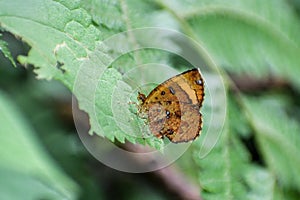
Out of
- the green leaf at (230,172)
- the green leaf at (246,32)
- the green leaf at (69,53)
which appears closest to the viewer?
the green leaf at (69,53)

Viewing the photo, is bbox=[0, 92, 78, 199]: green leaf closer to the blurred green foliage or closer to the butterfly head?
the blurred green foliage

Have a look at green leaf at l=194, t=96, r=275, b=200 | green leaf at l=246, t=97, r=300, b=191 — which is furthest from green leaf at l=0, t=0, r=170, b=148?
green leaf at l=246, t=97, r=300, b=191

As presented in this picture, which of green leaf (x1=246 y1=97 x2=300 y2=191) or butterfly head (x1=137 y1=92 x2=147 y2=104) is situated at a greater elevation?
green leaf (x1=246 y1=97 x2=300 y2=191)

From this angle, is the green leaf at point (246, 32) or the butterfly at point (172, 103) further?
the green leaf at point (246, 32)

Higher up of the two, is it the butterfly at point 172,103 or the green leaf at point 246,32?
the green leaf at point 246,32

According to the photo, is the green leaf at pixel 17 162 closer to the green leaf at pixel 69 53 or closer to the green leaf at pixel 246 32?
the green leaf at pixel 69 53

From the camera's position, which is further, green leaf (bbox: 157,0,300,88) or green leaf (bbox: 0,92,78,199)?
green leaf (bbox: 157,0,300,88)

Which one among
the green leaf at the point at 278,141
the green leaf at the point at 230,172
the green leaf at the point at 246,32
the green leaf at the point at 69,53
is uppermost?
the green leaf at the point at 246,32

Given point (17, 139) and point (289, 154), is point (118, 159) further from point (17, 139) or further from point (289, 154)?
point (17, 139)

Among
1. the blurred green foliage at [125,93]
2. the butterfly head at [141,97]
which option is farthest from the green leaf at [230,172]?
the butterfly head at [141,97]
